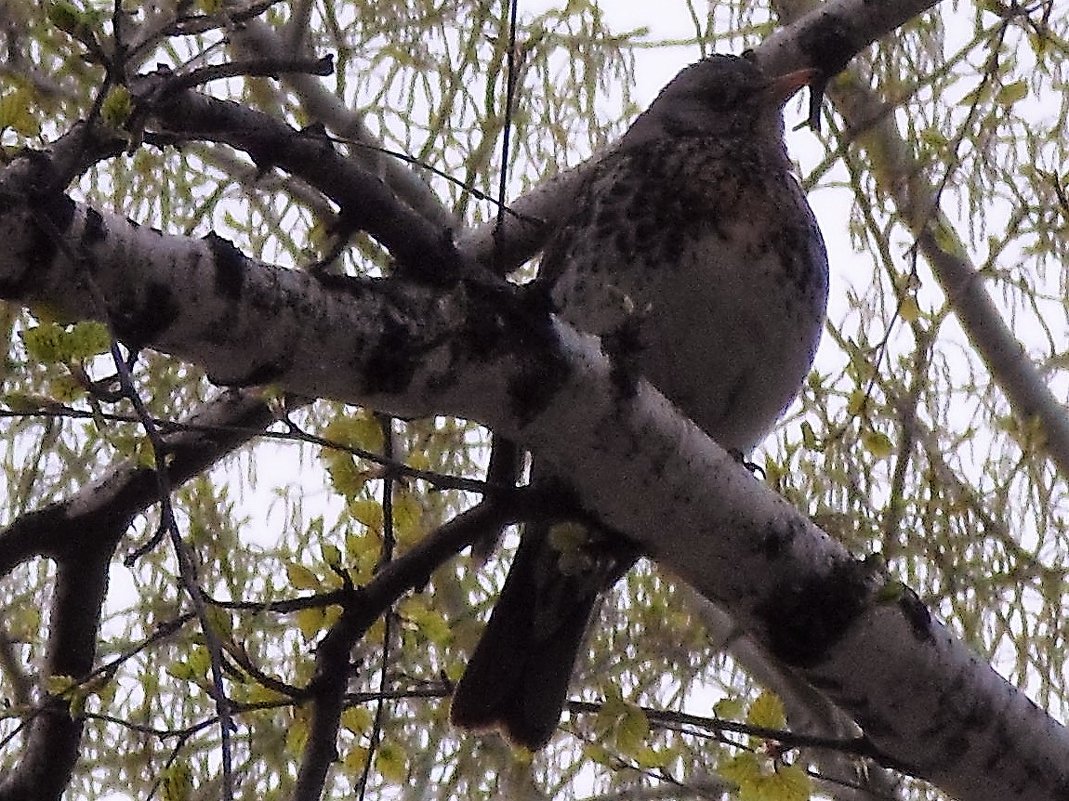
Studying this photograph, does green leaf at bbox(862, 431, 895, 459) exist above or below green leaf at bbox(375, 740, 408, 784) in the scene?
above

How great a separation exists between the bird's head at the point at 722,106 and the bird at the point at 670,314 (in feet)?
0.84

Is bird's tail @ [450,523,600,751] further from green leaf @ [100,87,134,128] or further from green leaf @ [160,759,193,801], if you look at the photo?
green leaf @ [100,87,134,128]

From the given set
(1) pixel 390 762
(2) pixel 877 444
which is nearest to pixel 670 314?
(2) pixel 877 444

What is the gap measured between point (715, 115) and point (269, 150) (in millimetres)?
1124

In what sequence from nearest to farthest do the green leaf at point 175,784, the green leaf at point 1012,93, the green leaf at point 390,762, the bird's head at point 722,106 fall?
the green leaf at point 175,784
the green leaf at point 390,762
the green leaf at point 1012,93
the bird's head at point 722,106

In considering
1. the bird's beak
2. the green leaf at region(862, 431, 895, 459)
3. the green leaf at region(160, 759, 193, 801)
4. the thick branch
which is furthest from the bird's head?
the green leaf at region(160, 759, 193, 801)

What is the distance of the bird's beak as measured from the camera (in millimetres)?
2043

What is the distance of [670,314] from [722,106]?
0.63 metres

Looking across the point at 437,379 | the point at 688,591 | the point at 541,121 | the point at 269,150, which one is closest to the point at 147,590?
the point at 688,591

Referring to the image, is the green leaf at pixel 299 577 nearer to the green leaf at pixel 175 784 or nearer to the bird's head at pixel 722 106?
the green leaf at pixel 175 784

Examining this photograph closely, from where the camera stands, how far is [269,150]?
1.23m

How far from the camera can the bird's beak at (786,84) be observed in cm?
204

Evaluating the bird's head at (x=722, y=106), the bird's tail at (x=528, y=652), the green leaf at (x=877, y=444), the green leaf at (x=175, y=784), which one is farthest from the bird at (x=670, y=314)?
the green leaf at (x=175, y=784)

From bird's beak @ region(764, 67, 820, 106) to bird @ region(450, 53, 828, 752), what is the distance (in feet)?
0.70
